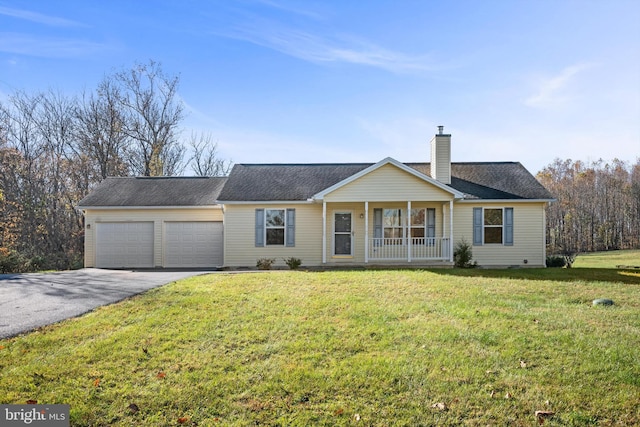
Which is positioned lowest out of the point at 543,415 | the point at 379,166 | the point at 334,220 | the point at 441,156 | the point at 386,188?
the point at 543,415

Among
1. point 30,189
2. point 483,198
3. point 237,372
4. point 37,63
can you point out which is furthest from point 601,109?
point 30,189

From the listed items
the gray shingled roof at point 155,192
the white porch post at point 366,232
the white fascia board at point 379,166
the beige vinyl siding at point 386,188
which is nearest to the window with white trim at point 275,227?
the white fascia board at point 379,166

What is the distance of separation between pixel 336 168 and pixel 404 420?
1564 centimetres

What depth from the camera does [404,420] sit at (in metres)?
4.02

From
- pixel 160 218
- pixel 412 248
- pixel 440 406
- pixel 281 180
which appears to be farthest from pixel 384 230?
pixel 440 406

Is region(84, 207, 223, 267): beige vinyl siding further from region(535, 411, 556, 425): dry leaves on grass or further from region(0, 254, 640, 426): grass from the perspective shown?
region(535, 411, 556, 425): dry leaves on grass

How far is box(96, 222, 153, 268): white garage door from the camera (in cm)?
1762

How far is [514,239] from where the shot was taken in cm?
1638

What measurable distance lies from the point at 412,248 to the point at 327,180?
473cm

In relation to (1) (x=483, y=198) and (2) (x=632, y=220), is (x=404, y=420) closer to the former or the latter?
(1) (x=483, y=198)

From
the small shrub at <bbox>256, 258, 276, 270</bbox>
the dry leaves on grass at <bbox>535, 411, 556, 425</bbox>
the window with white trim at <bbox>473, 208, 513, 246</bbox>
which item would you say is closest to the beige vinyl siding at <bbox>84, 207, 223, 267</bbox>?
the small shrub at <bbox>256, 258, 276, 270</bbox>

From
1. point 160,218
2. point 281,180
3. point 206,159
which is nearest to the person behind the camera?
point 160,218

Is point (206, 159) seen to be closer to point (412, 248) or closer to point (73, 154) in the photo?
point (73, 154)

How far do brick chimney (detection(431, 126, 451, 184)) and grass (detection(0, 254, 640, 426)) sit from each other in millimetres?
9750
